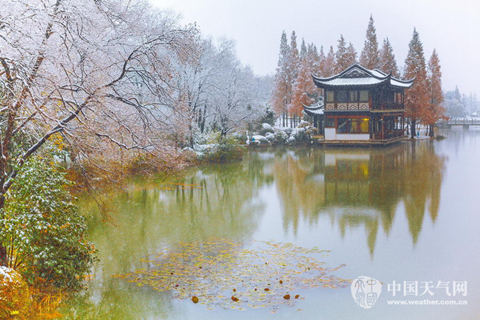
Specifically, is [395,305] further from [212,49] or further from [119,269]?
[212,49]

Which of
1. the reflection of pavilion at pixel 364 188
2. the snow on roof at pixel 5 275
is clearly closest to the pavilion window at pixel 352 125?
the reflection of pavilion at pixel 364 188

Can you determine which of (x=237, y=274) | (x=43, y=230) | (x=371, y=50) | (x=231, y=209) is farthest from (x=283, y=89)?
(x=43, y=230)

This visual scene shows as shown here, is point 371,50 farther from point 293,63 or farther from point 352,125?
point 352,125

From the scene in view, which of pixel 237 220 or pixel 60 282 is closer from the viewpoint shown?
pixel 60 282

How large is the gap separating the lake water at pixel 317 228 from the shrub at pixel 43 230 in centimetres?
65

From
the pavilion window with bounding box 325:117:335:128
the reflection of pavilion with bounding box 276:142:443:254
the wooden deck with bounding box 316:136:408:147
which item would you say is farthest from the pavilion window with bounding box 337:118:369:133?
the reflection of pavilion with bounding box 276:142:443:254

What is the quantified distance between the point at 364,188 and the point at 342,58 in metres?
36.3

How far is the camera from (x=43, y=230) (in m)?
7.66

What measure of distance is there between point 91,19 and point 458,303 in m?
Answer: 7.70

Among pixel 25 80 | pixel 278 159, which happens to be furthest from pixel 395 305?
pixel 278 159

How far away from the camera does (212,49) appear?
3812 centimetres

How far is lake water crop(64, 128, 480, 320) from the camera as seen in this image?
7.85 m

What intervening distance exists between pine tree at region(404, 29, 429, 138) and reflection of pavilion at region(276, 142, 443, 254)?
685 inches

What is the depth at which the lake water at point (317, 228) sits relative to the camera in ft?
25.7
